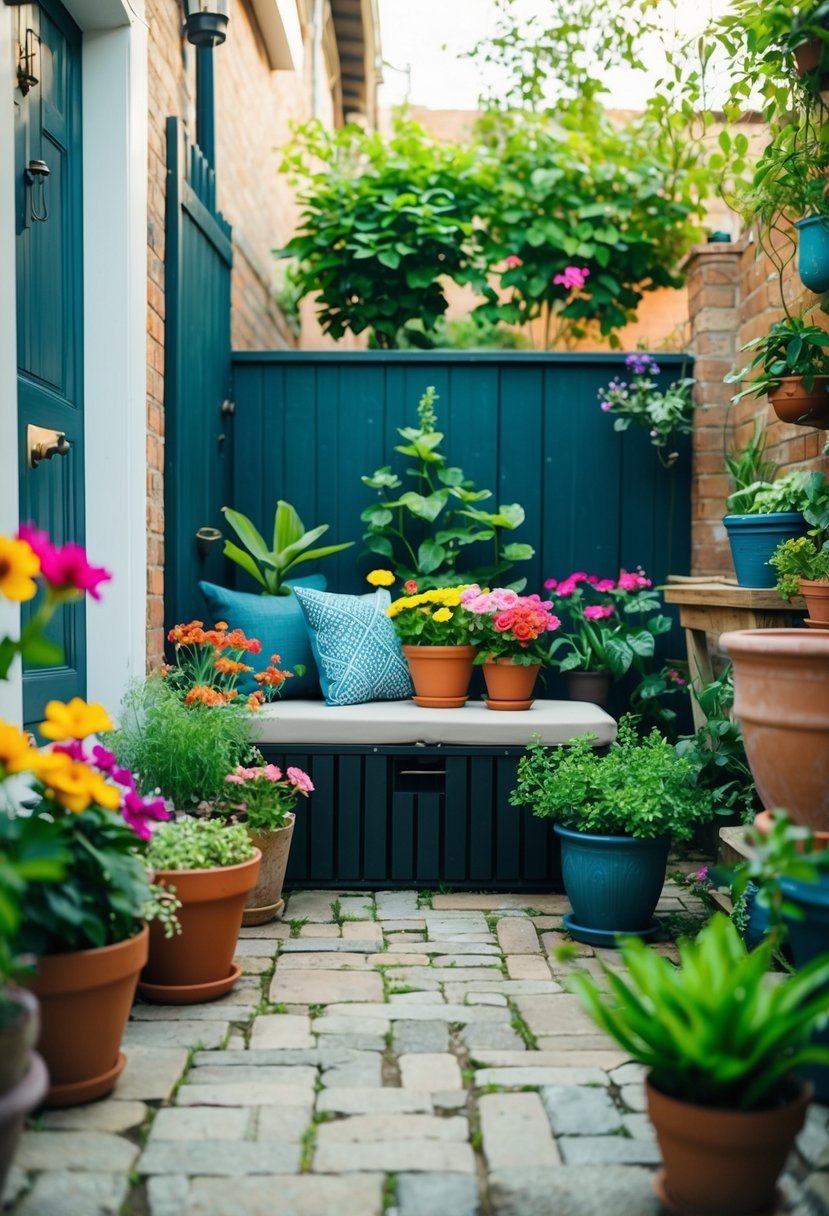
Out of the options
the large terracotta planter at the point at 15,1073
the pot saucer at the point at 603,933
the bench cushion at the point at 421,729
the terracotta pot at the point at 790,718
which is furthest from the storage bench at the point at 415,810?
the large terracotta planter at the point at 15,1073

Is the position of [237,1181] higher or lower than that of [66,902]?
lower

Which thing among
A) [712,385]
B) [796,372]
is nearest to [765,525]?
[796,372]

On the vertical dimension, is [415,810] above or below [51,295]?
below

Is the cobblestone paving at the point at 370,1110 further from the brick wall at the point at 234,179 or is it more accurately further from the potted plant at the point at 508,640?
the brick wall at the point at 234,179

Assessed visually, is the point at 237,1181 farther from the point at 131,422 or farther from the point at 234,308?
the point at 234,308

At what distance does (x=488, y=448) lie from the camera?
472cm

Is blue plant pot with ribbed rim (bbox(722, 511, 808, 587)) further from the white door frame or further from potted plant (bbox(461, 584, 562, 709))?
the white door frame

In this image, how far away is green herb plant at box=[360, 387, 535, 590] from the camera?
14.8ft

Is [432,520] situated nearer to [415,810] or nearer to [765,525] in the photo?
[415,810]

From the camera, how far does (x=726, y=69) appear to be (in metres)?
3.61

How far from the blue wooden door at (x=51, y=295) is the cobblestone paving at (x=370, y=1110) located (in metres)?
1.03

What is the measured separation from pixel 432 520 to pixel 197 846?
2163mm

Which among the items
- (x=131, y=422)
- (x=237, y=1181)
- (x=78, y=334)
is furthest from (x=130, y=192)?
(x=237, y=1181)

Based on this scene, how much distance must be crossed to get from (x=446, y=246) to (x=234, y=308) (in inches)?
38.2
